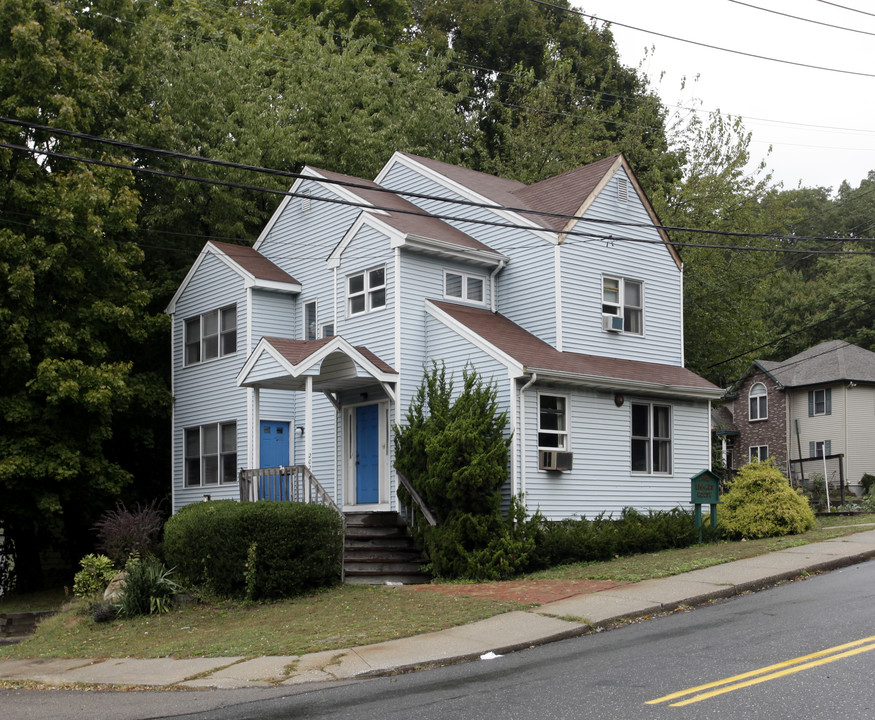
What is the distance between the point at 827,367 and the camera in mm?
44594

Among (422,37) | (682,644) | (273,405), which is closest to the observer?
(682,644)

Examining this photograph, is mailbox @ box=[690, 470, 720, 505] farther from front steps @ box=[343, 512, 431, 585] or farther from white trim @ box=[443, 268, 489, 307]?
white trim @ box=[443, 268, 489, 307]

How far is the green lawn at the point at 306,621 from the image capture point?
39.4ft

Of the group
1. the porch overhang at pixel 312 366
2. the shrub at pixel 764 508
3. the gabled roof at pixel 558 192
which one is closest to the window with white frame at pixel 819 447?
the gabled roof at pixel 558 192

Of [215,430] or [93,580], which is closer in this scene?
[93,580]

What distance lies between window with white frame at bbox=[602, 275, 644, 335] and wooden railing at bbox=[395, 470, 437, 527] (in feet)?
20.5

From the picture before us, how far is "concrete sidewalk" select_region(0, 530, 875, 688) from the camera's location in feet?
33.3

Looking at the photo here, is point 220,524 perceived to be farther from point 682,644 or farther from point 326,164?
point 326,164

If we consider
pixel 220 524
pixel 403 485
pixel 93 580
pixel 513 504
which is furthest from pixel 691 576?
pixel 93 580

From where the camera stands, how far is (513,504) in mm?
17703

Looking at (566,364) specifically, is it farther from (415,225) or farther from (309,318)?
(309,318)

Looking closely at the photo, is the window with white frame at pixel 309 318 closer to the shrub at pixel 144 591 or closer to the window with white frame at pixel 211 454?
the window with white frame at pixel 211 454

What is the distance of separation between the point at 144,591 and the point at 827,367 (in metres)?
36.9

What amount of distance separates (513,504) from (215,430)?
378 inches
